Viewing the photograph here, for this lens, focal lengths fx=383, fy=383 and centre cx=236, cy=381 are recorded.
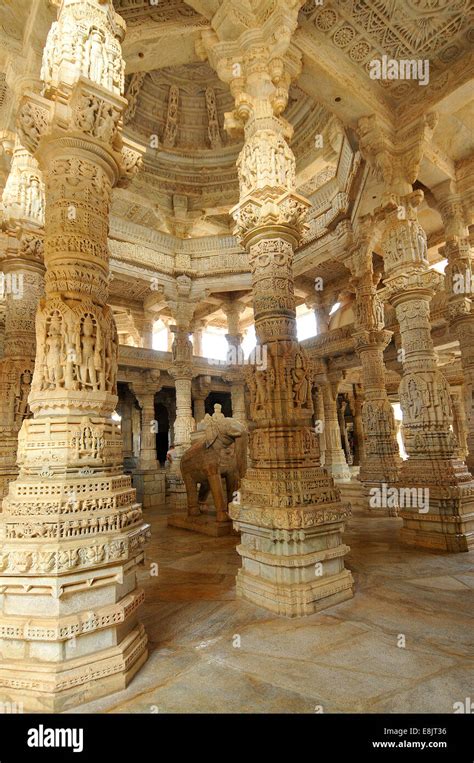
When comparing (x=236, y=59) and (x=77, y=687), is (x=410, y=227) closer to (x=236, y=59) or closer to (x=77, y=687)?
(x=236, y=59)

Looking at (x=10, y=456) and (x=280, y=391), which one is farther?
(x=10, y=456)

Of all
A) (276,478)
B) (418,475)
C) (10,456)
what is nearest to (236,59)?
(276,478)

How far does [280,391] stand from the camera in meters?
4.40

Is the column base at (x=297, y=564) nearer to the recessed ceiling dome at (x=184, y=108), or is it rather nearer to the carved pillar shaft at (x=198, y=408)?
the carved pillar shaft at (x=198, y=408)

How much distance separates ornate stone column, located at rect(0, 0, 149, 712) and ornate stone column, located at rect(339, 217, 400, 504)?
306 inches

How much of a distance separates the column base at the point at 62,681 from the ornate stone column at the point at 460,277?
8.56m

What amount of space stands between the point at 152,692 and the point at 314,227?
39.1ft

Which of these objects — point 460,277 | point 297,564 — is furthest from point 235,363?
point 297,564

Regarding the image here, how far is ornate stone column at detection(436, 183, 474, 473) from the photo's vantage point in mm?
8211

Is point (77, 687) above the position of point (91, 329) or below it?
below

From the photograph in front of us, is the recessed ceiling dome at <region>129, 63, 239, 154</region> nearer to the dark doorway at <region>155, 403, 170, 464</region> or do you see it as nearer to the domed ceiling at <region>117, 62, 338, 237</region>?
the domed ceiling at <region>117, 62, 338, 237</region>

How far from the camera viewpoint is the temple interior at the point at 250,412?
2480mm

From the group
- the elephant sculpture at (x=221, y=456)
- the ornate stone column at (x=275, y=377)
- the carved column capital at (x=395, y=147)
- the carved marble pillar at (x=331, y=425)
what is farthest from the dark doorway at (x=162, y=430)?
the ornate stone column at (x=275, y=377)
